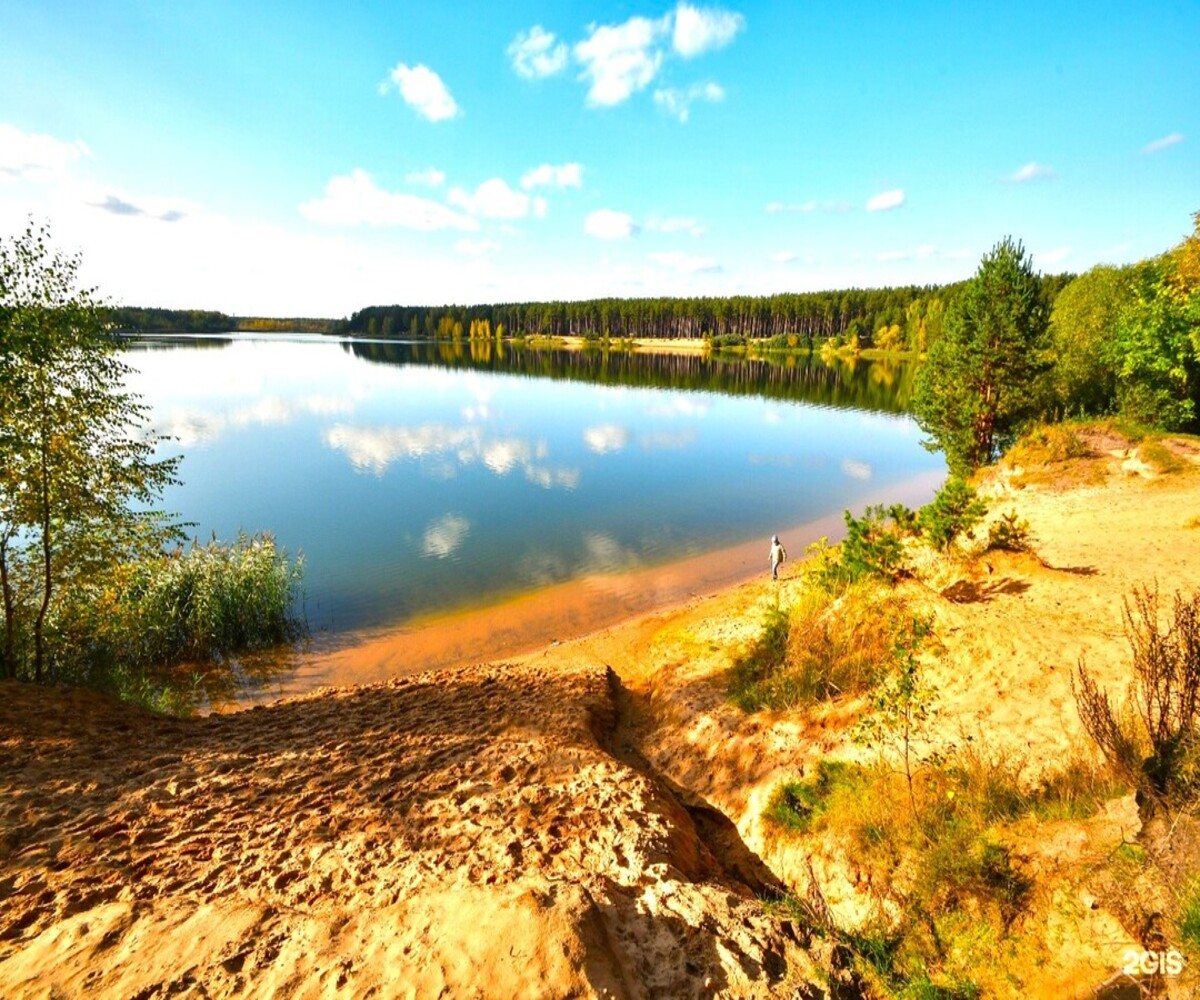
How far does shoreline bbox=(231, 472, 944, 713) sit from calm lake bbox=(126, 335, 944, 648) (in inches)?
34.2

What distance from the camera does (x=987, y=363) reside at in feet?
76.7

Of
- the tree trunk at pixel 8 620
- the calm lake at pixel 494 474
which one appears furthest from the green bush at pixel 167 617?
the calm lake at pixel 494 474

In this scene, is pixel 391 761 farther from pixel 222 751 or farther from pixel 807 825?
pixel 807 825

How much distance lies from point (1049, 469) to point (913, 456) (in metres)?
16.9

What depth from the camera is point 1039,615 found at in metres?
10.2

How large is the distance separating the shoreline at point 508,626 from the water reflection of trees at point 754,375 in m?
47.3

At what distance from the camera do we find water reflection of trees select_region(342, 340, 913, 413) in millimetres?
69188

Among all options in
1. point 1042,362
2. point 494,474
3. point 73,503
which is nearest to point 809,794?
point 73,503

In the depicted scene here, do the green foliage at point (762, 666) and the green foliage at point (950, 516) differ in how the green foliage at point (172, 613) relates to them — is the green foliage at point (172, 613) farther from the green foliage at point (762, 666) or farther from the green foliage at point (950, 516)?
the green foliage at point (950, 516)

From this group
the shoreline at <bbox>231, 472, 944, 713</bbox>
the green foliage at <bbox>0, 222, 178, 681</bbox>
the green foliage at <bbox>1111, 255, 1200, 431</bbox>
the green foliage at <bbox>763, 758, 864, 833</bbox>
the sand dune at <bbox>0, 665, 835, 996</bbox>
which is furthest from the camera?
the green foliage at <bbox>1111, 255, 1200, 431</bbox>

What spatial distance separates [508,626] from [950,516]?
1172 centimetres

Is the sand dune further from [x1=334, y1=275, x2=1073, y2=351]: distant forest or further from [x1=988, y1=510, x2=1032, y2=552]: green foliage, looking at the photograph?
[x1=334, y1=275, x2=1073, y2=351]: distant forest

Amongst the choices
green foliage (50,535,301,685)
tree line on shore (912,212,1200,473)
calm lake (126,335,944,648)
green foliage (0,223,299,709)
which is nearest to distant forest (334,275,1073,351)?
calm lake (126,335,944,648)

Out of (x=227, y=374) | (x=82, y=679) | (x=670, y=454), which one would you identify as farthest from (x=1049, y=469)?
(x=227, y=374)
